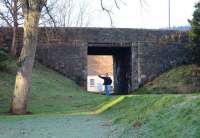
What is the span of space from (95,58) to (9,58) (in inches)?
2398

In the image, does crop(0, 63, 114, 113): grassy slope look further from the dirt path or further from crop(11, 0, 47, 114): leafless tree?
the dirt path

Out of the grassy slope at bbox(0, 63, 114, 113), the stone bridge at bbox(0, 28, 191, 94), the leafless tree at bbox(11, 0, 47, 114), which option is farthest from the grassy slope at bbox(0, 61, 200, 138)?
the leafless tree at bbox(11, 0, 47, 114)

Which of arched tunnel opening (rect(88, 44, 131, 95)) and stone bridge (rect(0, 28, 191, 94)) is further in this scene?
arched tunnel opening (rect(88, 44, 131, 95))

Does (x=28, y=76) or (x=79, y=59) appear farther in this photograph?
(x=79, y=59)

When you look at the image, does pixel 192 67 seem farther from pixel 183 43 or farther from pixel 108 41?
pixel 108 41

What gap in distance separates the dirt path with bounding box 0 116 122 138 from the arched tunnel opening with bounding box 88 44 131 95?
24.3 meters

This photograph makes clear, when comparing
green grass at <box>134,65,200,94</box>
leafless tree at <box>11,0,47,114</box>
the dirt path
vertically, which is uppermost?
leafless tree at <box>11,0,47,114</box>

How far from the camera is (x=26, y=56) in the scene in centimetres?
2238

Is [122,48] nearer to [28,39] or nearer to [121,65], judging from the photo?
[121,65]

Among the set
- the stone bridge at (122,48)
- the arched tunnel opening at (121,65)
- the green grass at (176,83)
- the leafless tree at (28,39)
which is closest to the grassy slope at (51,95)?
the stone bridge at (122,48)

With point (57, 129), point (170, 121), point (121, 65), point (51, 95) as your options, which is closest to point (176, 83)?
point (121, 65)

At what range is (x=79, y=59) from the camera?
40969 mm

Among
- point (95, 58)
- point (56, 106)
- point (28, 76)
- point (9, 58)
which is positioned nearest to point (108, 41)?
point (9, 58)

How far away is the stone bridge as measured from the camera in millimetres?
40469
